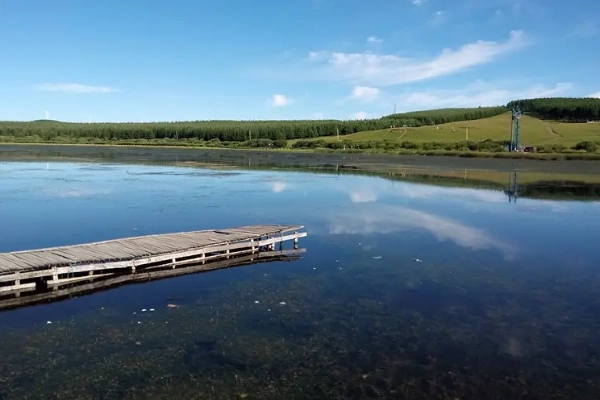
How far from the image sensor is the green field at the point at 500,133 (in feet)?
417

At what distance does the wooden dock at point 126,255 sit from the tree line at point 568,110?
169 m

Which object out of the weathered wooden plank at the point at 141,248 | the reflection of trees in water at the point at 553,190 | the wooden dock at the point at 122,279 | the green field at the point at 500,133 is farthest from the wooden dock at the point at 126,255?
the green field at the point at 500,133

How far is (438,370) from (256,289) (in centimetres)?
714

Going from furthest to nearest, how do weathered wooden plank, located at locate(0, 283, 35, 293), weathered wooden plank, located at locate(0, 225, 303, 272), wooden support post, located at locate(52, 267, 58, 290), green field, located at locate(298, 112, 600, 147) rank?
green field, located at locate(298, 112, 600, 147) < weathered wooden plank, located at locate(0, 225, 303, 272) < wooden support post, located at locate(52, 267, 58, 290) < weathered wooden plank, located at locate(0, 283, 35, 293)

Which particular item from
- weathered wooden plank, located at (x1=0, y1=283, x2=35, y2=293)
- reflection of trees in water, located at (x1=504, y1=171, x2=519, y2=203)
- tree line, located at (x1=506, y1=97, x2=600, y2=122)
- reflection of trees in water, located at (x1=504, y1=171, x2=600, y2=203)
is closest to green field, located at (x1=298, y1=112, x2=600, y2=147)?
tree line, located at (x1=506, y1=97, x2=600, y2=122)

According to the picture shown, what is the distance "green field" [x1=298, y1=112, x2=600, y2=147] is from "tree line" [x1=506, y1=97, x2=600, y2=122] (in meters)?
8.74

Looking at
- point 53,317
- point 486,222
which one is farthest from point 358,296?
point 486,222

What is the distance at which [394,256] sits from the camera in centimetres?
2203

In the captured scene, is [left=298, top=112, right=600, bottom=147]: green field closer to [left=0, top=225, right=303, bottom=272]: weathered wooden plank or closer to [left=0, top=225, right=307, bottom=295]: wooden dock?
[left=0, top=225, right=303, bottom=272]: weathered wooden plank

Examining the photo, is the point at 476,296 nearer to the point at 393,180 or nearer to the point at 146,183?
the point at 146,183

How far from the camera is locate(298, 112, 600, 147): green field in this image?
127175mm

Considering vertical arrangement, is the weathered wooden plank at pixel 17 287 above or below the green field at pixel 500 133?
below

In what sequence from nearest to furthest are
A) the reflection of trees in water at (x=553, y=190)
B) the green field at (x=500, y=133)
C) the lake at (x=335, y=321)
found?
the lake at (x=335, y=321) < the reflection of trees in water at (x=553, y=190) < the green field at (x=500, y=133)

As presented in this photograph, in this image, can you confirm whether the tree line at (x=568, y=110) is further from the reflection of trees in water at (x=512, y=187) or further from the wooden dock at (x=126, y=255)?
Answer: the wooden dock at (x=126, y=255)
